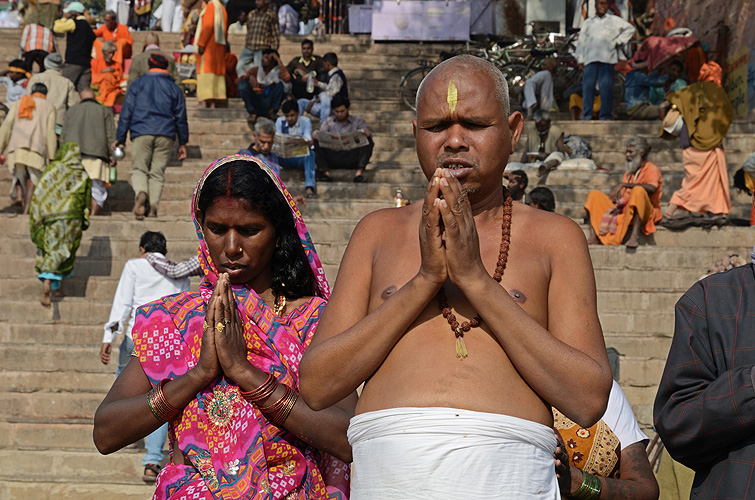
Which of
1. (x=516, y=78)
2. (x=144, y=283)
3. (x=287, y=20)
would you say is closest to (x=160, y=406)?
Result: (x=144, y=283)

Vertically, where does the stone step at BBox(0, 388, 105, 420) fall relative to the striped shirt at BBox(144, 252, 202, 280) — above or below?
below

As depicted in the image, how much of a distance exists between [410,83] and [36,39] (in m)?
6.56

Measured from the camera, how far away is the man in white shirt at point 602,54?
1497 centimetres

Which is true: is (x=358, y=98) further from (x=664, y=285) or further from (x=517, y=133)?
(x=517, y=133)

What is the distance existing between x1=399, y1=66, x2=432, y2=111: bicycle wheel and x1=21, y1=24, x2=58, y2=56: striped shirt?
627 cm

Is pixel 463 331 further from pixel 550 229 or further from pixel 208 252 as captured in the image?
pixel 208 252

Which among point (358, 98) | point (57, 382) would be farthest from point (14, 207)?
point (358, 98)

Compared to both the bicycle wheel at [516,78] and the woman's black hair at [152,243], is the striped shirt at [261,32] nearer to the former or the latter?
the bicycle wheel at [516,78]

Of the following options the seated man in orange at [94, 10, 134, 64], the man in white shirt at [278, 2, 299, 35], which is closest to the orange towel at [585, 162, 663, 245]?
the seated man in orange at [94, 10, 134, 64]

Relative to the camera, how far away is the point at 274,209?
315cm

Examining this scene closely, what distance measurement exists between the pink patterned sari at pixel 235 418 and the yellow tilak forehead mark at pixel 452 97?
3.03ft

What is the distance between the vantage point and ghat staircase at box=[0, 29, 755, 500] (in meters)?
7.62

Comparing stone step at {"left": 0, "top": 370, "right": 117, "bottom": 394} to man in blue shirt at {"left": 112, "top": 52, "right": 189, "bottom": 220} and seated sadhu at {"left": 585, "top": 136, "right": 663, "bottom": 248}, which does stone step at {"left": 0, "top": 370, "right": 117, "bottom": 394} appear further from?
seated sadhu at {"left": 585, "top": 136, "right": 663, "bottom": 248}

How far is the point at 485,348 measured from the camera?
7.61 ft
